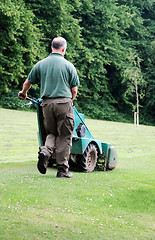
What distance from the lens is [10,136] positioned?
12.6m

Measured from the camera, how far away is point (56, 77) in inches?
218

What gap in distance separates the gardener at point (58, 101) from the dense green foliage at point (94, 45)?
18587 millimetres

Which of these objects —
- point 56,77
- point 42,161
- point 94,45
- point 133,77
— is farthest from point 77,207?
point 133,77

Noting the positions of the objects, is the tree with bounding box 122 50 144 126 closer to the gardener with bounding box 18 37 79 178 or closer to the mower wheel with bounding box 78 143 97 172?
the mower wheel with bounding box 78 143 97 172

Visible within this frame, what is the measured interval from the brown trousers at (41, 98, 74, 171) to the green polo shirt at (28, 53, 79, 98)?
0.11m

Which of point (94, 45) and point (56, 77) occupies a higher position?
point (94, 45)

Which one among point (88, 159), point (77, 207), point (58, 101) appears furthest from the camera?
point (88, 159)

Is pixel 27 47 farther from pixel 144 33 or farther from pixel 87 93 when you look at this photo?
pixel 144 33

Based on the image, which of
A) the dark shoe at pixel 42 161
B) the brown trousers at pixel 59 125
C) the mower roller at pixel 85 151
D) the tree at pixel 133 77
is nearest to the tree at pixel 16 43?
the tree at pixel 133 77

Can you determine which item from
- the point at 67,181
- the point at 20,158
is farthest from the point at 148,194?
the point at 20,158

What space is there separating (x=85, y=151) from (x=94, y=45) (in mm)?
28725

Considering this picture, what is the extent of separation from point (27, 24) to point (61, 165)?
68.6ft

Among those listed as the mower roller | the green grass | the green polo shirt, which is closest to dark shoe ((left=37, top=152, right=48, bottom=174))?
the green grass

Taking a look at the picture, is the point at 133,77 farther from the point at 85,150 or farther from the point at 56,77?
the point at 56,77
